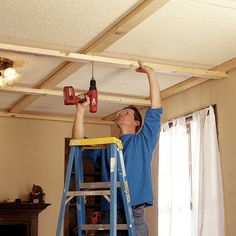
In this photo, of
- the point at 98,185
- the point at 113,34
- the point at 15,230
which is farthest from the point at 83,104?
the point at 15,230

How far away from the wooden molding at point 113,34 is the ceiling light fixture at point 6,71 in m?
0.48

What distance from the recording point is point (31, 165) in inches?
238

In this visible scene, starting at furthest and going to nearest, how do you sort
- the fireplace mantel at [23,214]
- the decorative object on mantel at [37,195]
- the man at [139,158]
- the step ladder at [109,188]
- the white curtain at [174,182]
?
the decorative object on mantel at [37,195] < the fireplace mantel at [23,214] < the white curtain at [174,182] < the man at [139,158] < the step ladder at [109,188]

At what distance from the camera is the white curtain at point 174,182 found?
4.43 m

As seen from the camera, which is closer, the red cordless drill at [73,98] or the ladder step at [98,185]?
the ladder step at [98,185]

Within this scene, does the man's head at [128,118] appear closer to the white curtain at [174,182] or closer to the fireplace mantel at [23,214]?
the white curtain at [174,182]

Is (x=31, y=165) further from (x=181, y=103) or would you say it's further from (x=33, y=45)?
(x=33, y=45)

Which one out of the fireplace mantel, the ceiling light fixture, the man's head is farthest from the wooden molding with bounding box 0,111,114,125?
the man's head

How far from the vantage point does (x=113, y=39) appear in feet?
10.8

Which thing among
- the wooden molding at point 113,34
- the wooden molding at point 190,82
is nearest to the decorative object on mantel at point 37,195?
the wooden molding at point 113,34

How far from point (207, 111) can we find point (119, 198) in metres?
1.73

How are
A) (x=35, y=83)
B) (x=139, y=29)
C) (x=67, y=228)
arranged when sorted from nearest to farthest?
(x=139, y=29), (x=35, y=83), (x=67, y=228)

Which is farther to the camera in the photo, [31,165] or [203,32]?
[31,165]

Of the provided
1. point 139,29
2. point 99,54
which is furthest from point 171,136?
point 139,29
